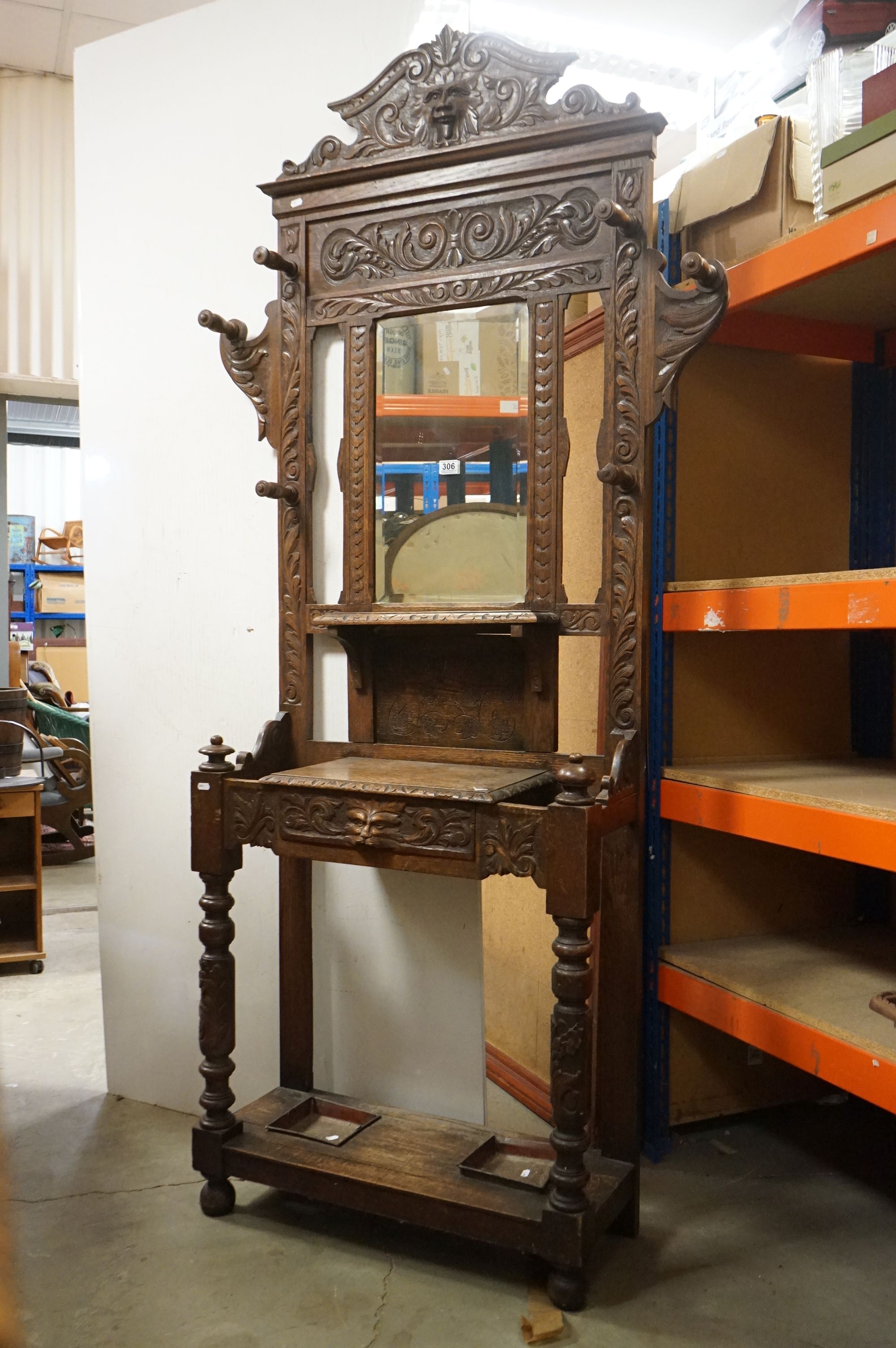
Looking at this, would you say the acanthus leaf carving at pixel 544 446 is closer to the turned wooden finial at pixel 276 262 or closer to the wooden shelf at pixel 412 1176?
the turned wooden finial at pixel 276 262

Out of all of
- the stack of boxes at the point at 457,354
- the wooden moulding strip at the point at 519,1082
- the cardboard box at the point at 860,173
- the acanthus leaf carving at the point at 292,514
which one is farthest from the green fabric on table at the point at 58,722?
the cardboard box at the point at 860,173

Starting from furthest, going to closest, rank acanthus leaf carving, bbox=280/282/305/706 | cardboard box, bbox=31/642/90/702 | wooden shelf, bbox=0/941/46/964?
cardboard box, bbox=31/642/90/702 → wooden shelf, bbox=0/941/46/964 → acanthus leaf carving, bbox=280/282/305/706

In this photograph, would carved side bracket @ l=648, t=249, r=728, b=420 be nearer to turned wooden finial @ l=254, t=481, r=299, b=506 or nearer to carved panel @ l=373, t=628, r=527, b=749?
carved panel @ l=373, t=628, r=527, b=749

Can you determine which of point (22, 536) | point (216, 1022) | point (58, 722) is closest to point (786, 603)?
point (216, 1022)

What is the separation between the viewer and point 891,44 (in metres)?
2.12

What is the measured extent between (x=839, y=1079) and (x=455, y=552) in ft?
4.31

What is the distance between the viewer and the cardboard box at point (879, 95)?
2.00m

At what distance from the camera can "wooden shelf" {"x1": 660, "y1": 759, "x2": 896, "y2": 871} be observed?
6.38 ft

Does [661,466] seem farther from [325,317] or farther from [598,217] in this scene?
[325,317]

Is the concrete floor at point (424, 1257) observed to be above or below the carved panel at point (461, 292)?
below

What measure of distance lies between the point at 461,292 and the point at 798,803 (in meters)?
1.30

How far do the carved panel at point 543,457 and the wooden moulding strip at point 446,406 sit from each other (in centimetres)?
5

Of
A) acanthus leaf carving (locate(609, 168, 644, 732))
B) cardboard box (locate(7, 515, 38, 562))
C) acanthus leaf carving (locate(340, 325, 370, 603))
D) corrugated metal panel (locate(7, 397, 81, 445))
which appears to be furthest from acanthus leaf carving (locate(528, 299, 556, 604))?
corrugated metal panel (locate(7, 397, 81, 445))

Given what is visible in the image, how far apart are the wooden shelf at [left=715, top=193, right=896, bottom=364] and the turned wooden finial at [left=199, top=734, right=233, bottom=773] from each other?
148 cm
